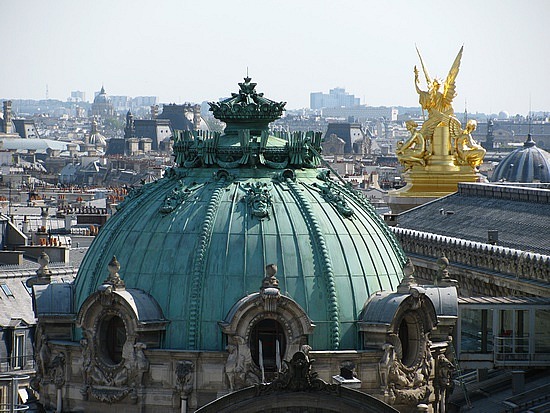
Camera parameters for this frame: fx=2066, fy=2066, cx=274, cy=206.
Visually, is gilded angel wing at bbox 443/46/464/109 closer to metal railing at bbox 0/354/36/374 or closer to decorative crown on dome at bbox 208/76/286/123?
metal railing at bbox 0/354/36/374

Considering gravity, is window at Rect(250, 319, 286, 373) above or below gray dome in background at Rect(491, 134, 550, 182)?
above

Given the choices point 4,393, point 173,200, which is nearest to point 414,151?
point 4,393

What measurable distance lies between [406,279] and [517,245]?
26.9 metres

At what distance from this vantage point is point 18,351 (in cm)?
6253

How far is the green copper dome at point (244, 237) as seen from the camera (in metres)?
38.4

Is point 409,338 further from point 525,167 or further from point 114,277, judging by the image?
point 525,167

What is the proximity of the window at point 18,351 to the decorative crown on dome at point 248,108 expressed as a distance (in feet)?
72.2

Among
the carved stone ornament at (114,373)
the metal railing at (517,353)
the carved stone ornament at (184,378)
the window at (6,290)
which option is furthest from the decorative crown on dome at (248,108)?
the window at (6,290)

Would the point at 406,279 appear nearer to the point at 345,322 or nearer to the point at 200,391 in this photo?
the point at 345,322

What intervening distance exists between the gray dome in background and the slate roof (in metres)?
44.2

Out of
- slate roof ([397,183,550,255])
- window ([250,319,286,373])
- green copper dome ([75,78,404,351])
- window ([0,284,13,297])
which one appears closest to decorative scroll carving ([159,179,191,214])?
green copper dome ([75,78,404,351])

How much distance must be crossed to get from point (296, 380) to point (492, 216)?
39.3 metres

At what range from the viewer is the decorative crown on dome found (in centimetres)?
4144

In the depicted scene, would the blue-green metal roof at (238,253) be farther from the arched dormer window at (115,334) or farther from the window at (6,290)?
the window at (6,290)
